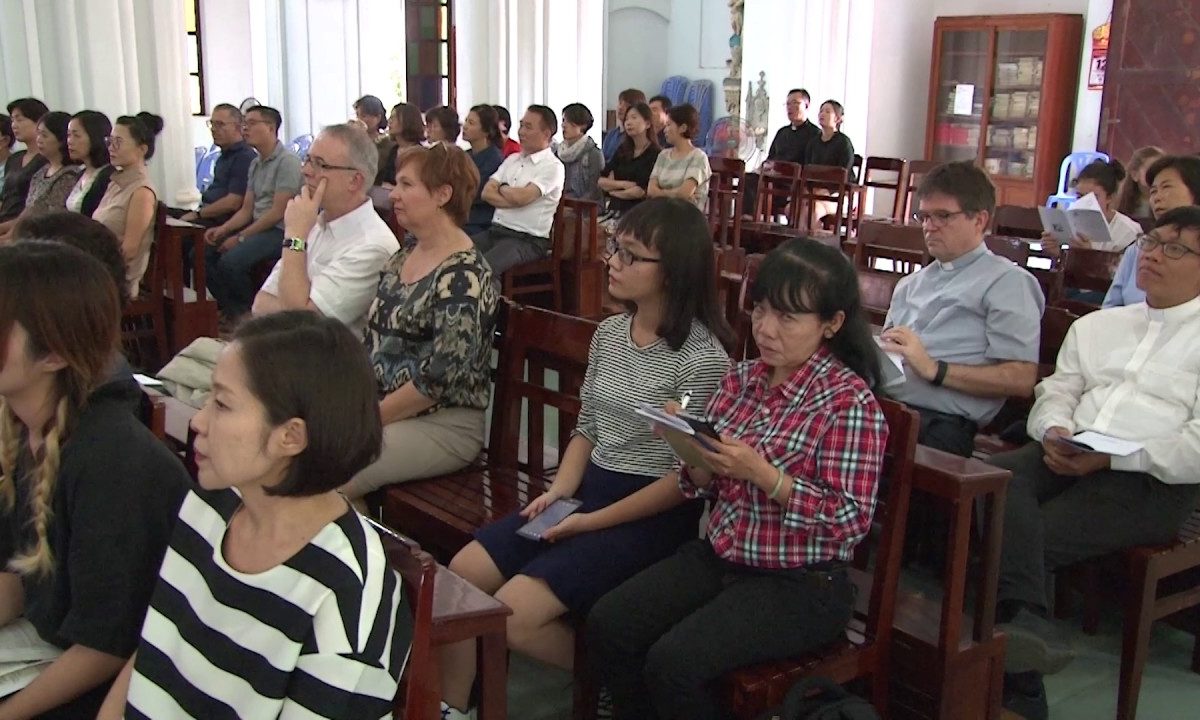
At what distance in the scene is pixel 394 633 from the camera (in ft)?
4.16

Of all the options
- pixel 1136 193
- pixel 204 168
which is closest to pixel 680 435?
pixel 1136 193

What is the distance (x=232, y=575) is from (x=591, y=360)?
118 cm

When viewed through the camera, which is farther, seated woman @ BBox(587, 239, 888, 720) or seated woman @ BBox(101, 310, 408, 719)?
seated woman @ BBox(587, 239, 888, 720)

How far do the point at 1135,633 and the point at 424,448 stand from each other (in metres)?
1.58

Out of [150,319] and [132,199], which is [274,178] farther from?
[132,199]

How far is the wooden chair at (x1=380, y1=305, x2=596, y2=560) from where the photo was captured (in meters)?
2.48

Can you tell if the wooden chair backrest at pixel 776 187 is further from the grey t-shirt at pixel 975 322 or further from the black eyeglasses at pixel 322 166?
the black eyeglasses at pixel 322 166

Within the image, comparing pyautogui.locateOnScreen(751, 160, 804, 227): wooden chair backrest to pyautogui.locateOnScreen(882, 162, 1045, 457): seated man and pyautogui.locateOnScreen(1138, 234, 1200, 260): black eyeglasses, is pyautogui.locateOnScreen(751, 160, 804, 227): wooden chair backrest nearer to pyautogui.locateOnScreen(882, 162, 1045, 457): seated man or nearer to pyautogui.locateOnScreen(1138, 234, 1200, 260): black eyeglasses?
pyautogui.locateOnScreen(882, 162, 1045, 457): seated man

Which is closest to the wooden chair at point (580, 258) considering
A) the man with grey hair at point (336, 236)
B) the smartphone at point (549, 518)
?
the man with grey hair at point (336, 236)

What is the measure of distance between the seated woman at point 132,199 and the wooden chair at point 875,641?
340 centimetres

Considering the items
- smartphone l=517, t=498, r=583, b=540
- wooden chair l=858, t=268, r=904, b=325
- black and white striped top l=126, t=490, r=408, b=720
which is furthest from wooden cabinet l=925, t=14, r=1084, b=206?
black and white striped top l=126, t=490, r=408, b=720

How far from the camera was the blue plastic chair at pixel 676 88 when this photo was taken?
12.5 m

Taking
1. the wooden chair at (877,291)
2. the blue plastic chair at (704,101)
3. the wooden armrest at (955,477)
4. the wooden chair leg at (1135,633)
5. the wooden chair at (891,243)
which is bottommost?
the wooden chair leg at (1135,633)

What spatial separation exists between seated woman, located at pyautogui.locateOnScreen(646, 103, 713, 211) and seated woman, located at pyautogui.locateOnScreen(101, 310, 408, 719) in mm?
5060
